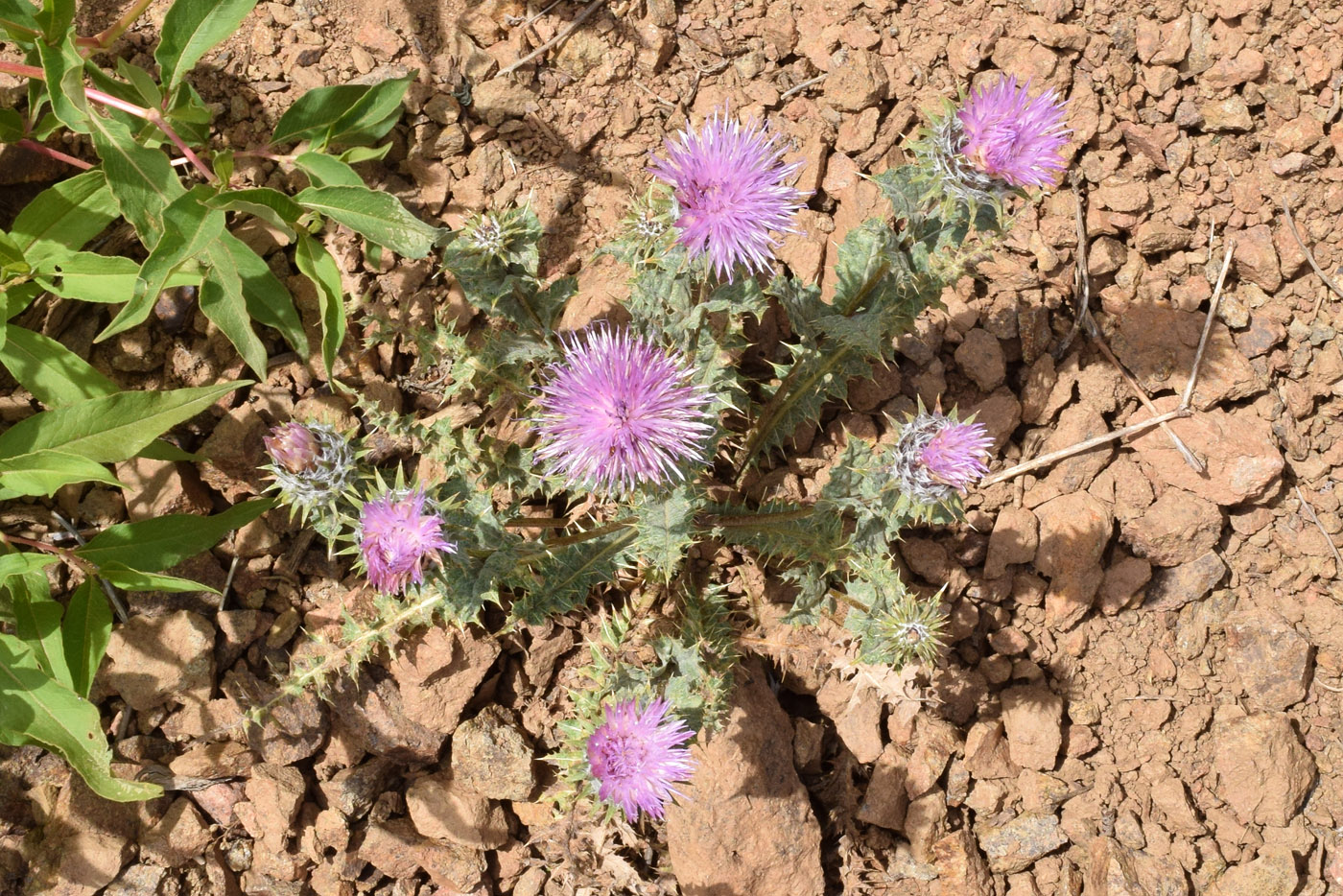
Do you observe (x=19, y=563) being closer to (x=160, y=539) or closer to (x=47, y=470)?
(x=47, y=470)

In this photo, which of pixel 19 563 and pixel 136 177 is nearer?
pixel 136 177

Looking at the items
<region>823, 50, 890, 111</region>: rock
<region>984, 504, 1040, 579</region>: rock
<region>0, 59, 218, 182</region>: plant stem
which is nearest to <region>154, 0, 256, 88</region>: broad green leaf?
<region>0, 59, 218, 182</region>: plant stem

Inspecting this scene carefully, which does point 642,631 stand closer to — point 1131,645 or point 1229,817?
point 1131,645

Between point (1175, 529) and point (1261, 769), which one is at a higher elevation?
point (1175, 529)

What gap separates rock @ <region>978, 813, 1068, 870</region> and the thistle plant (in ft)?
4.46

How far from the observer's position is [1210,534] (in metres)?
4.83

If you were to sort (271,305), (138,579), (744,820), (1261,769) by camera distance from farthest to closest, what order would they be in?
(1261,769)
(744,820)
(271,305)
(138,579)

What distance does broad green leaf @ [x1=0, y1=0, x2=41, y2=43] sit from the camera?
3.60 metres

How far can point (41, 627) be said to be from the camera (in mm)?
4035

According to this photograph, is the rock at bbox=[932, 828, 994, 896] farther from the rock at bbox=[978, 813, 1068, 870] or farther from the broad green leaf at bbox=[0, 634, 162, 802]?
the broad green leaf at bbox=[0, 634, 162, 802]

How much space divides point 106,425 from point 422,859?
2517 millimetres

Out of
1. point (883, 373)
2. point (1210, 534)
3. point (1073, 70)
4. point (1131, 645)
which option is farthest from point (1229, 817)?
point (1073, 70)

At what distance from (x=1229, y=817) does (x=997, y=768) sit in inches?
43.8

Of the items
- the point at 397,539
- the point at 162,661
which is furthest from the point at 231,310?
the point at 162,661
